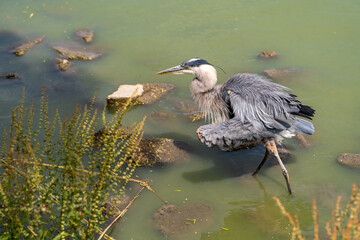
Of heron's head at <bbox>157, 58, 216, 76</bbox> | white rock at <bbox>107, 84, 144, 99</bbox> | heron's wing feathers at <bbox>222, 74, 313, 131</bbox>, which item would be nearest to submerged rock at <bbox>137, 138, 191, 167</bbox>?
heron's wing feathers at <bbox>222, 74, 313, 131</bbox>

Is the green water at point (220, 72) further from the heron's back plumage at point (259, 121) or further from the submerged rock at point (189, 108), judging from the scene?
the heron's back plumage at point (259, 121)

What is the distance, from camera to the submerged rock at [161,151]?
5820mm

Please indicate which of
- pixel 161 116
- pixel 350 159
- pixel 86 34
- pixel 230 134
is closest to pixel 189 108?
pixel 161 116

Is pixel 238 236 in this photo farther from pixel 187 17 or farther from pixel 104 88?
pixel 187 17

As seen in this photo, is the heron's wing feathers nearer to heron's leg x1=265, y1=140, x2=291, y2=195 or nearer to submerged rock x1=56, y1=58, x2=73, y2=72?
heron's leg x1=265, y1=140, x2=291, y2=195

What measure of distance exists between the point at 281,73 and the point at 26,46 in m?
5.63

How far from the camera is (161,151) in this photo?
5.92m

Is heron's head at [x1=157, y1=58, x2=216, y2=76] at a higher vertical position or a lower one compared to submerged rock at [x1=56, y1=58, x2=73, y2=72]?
higher

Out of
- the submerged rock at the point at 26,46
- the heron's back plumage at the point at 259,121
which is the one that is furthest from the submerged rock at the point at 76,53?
the heron's back plumage at the point at 259,121

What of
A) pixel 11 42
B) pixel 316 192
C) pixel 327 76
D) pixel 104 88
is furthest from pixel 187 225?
pixel 11 42

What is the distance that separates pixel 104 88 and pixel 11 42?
129 inches

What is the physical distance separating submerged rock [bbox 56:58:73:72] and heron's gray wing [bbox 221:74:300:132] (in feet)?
13.2

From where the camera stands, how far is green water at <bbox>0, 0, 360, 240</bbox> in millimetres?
5203

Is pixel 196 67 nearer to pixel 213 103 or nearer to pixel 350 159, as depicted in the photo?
pixel 213 103
